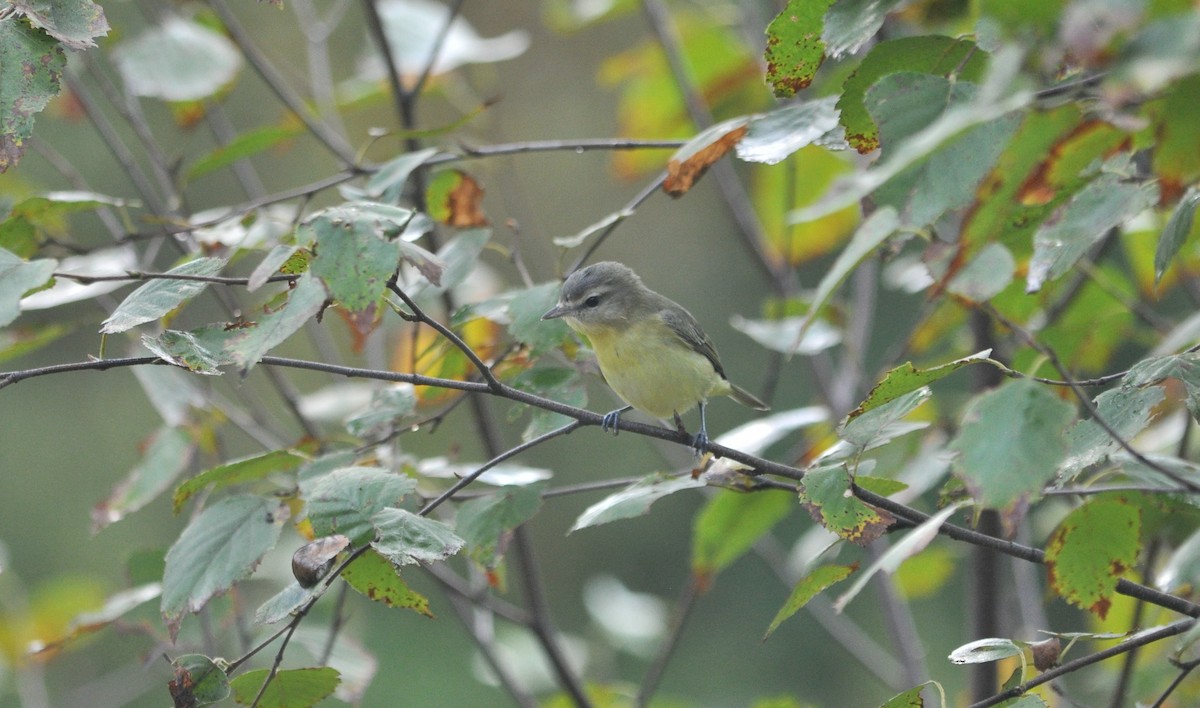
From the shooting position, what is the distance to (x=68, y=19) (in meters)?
1.17

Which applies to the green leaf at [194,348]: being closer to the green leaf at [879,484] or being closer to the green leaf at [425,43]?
the green leaf at [879,484]

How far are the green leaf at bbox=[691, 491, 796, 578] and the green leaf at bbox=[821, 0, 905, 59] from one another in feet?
2.88

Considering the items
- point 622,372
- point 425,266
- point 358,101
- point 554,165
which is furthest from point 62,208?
point 554,165

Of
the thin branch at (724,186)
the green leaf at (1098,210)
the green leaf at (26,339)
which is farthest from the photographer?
the thin branch at (724,186)

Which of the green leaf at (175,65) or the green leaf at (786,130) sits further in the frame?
the green leaf at (175,65)

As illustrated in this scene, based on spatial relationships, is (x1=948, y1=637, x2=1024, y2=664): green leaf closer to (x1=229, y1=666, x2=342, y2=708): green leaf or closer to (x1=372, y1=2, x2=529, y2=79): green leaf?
(x1=229, y1=666, x2=342, y2=708): green leaf

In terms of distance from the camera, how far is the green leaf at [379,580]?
1.16m

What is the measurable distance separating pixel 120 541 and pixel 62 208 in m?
6.67

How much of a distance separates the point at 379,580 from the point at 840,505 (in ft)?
1.62

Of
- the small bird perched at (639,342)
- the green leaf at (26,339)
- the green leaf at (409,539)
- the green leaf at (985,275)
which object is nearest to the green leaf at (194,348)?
the green leaf at (409,539)

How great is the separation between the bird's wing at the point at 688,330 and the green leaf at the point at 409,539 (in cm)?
135

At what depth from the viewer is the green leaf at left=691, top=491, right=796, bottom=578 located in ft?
5.98

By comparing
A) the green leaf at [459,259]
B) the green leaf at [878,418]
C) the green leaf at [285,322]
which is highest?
the green leaf at [285,322]

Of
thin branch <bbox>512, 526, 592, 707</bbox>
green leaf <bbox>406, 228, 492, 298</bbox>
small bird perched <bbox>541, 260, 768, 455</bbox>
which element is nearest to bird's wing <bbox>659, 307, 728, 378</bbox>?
small bird perched <bbox>541, 260, 768, 455</bbox>
